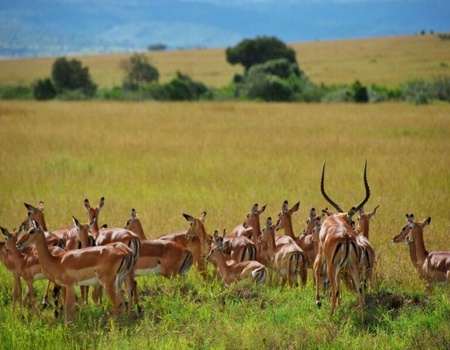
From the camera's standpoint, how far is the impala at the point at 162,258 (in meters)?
9.78

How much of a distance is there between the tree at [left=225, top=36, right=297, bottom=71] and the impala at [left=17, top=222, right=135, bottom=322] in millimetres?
57288

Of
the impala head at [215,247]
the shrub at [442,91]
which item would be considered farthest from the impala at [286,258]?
the shrub at [442,91]

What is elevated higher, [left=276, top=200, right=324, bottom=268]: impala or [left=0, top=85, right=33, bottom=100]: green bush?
[left=0, top=85, right=33, bottom=100]: green bush

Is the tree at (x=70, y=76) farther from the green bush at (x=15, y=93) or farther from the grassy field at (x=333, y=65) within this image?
the grassy field at (x=333, y=65)

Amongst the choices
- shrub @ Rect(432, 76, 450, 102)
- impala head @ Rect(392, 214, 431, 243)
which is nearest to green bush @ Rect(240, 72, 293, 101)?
shrub @ Rect(432, 76, 450, 102)

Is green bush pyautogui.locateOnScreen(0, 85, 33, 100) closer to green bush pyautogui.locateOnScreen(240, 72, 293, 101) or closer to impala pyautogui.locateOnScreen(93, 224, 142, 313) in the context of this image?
green bush pyautogui.locateOnScreen(240, 72, 293, 101)

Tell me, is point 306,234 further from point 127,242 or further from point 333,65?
point 333,65

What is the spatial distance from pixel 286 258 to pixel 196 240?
58.5 inches

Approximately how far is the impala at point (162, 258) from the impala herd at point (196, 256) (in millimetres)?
11

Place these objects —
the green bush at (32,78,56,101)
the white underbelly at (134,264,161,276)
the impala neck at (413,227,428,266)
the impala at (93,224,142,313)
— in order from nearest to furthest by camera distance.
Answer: the impala at (93,224,142,313)
the white underbelly at (134,264,161,276)
the impala neck at (413,227,428,266)
the green bush at (32,78,56,101)

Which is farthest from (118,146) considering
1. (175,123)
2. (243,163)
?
(175,123)

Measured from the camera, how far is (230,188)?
16.7 m

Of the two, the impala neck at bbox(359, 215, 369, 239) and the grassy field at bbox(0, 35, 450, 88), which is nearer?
the impala neck at bbox(359, 215, 369, 239)

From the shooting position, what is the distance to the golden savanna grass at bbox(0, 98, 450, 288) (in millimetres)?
14211
